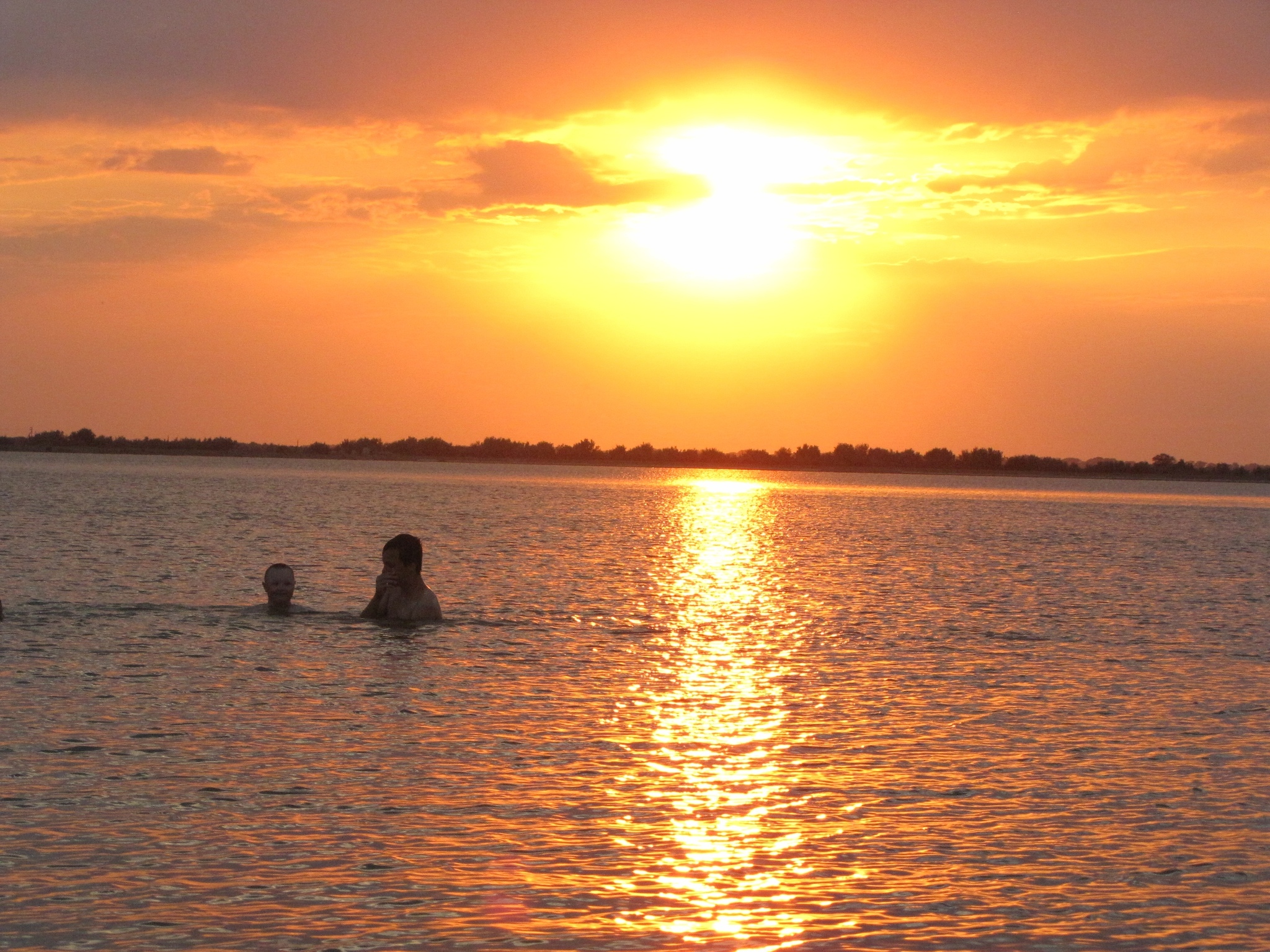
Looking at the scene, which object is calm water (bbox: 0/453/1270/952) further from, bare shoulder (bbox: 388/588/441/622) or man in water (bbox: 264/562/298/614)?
man in water (bbox: 264/562/298/614)

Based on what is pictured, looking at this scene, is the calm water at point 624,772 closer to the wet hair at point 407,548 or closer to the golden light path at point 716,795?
the golden light path at point 716,795

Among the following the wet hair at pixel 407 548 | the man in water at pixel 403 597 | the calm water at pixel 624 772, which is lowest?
the calm water at pixel 624 772

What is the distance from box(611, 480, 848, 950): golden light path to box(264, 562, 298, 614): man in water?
331 inches

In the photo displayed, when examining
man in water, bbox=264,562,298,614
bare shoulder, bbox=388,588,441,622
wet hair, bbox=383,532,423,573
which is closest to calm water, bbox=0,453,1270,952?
bare shoulder, bbox=388,588,441,622

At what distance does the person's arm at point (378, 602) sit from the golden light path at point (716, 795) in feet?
19.6

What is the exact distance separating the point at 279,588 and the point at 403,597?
11.0 feet

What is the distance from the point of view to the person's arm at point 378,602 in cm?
2819

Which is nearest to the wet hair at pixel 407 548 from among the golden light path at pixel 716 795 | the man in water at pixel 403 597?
the man in water at pixel 403 597

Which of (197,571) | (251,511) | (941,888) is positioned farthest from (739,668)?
(251,511)

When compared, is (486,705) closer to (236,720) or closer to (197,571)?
(236,720)

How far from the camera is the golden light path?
1009 cm

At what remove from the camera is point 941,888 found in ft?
35.4

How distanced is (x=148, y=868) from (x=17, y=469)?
665 feet

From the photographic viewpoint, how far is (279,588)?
1161 inches
